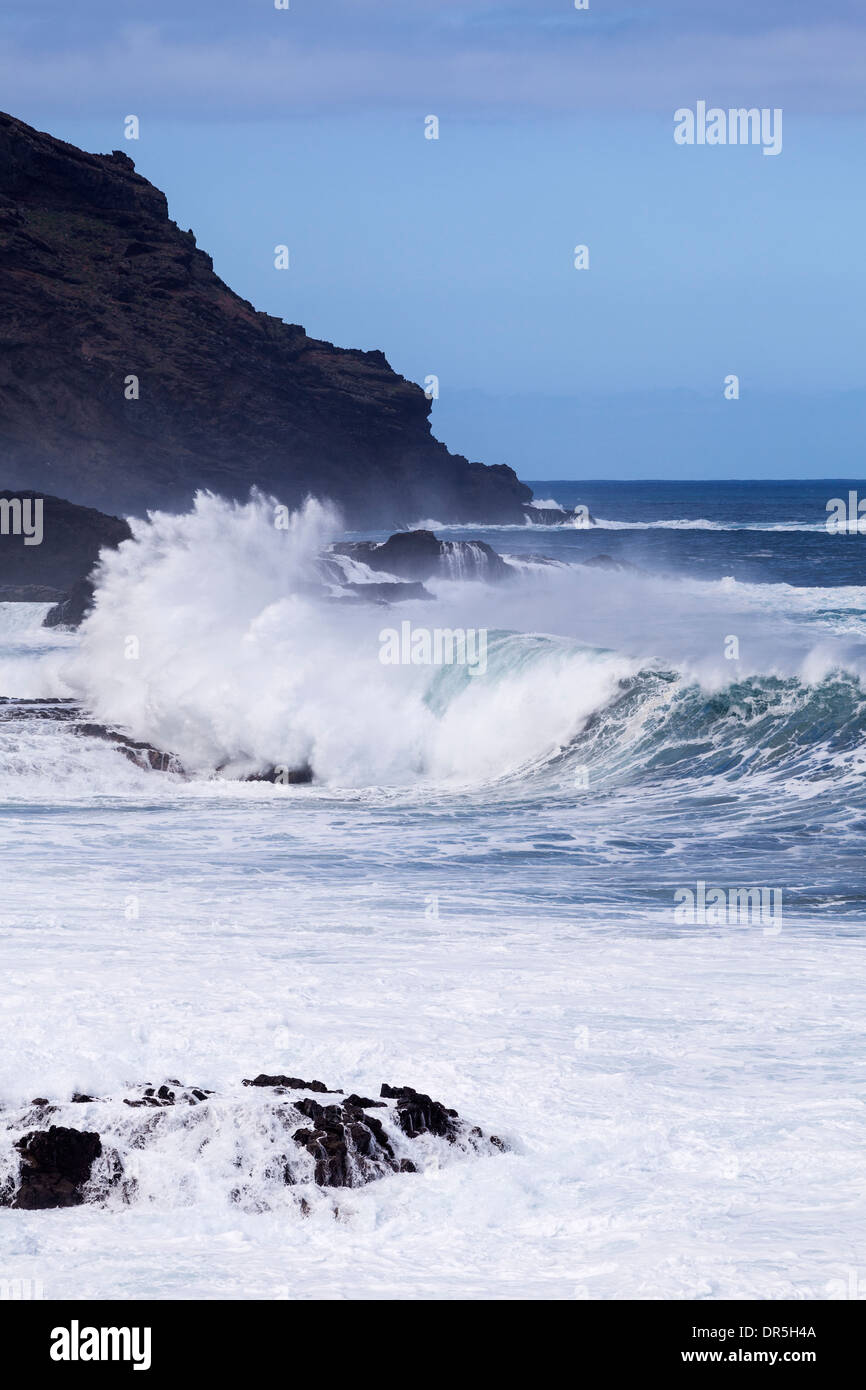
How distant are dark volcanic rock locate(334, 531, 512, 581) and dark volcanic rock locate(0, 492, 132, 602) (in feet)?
25.5

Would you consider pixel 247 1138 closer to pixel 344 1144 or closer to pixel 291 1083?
pixel 344 1144

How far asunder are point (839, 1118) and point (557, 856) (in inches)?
263

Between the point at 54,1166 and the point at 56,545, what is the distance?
38840 mm

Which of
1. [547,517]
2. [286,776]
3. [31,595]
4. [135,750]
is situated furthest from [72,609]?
[547,517]

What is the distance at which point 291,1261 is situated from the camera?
5395 mm

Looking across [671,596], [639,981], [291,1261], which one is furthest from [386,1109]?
[671,596]

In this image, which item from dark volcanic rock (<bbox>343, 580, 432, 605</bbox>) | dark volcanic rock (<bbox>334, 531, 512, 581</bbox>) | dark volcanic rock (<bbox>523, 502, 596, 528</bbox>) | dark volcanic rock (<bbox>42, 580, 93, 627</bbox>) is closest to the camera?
dark volcanic rock (<bbox>42, 580, 93, 627</bbox>)

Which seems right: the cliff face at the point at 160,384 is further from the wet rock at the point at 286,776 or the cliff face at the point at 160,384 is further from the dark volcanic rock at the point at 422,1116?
the dark volcanic rock at the point at 422,1116

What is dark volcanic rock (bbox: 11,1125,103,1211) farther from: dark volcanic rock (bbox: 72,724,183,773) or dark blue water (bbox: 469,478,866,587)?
dark blue water (bbox: 469,478,866,587)

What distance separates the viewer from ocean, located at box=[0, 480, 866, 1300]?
18.4 feet

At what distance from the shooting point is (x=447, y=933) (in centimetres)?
1009

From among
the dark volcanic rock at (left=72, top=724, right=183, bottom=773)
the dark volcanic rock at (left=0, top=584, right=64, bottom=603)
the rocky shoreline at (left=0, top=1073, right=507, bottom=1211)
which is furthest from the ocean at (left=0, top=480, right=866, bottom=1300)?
the dark volcanic rock at (left=0, top=584, right=64, bottom=603)

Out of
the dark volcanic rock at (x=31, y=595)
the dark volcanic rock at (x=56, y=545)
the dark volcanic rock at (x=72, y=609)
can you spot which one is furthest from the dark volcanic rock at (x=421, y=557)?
the dark volcanic rock at (x=72, y=609)
